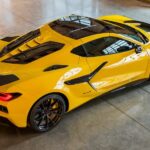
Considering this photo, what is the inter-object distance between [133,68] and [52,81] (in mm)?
1492

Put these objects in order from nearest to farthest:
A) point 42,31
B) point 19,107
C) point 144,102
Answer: point 19,107
point 42,31
point 144,102

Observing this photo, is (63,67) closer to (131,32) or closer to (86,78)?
(86,78)

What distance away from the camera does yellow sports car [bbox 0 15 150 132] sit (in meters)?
3.61

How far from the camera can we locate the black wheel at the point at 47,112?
3743mm

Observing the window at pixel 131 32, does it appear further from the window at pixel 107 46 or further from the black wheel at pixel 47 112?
the black wheel at pixel 47 112

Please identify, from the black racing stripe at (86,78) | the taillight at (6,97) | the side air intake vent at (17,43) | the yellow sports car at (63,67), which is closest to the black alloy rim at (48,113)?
the yellow sports car at (63,67)

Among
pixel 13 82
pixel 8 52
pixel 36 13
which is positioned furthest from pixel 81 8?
pixel 13 82

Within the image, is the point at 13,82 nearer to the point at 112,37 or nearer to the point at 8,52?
the point at 8,52

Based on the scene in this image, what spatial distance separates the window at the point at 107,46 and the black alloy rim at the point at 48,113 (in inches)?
34.2

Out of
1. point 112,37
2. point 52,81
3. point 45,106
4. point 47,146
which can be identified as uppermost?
point 112,37

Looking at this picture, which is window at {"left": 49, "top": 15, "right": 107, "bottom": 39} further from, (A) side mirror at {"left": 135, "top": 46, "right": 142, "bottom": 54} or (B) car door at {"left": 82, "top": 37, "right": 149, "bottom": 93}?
(A) side mirror at {"left": 135, "top": 46, "right": 142, "bottom": 54}

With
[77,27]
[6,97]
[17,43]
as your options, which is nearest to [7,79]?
[6,97]

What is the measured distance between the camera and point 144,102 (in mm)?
4652

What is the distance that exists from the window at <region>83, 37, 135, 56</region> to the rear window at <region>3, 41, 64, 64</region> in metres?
0.44
